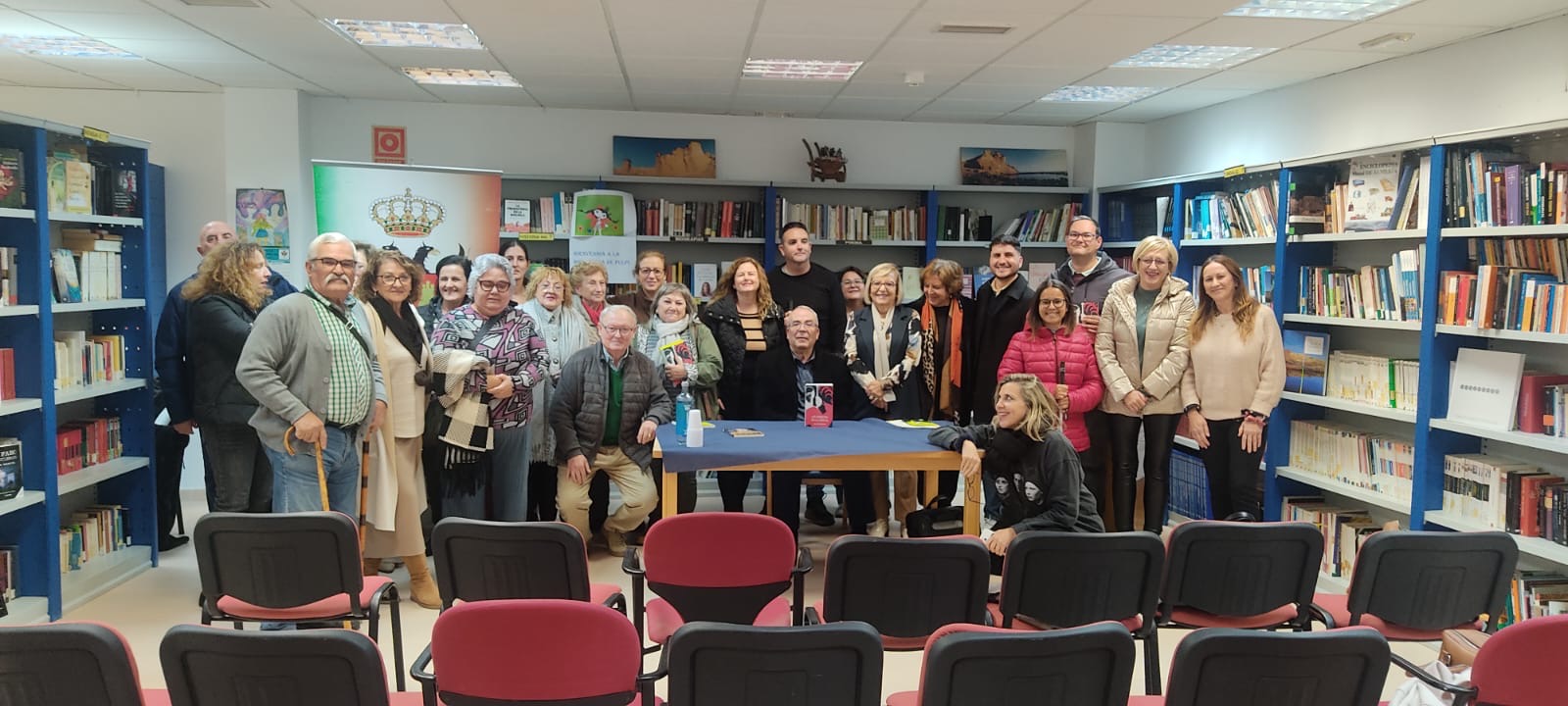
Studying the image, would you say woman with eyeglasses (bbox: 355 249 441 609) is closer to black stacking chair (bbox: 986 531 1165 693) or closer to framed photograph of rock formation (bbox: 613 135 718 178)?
black stacking chair (bbox: 986 531 1165 693)

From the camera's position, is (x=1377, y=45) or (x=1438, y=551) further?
(x=1377, y=45)

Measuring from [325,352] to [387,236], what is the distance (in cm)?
241

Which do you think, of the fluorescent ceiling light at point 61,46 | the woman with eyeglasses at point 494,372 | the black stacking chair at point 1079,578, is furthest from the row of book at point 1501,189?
the fluorescent ceiling light at point 61,46

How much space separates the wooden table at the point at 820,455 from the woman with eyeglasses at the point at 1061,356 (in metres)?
0.77

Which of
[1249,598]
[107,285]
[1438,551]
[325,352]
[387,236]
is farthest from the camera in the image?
[387,236]

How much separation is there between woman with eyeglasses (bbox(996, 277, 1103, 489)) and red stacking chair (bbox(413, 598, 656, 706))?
10.2 ft

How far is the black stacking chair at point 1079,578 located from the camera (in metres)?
2.76

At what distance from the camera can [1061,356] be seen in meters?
4.79

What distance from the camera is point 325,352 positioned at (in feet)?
11.6

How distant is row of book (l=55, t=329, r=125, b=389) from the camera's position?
4316mm

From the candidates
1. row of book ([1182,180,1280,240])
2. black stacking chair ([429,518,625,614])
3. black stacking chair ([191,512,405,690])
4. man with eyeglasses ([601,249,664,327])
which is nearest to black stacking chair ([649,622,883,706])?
black stacking chair ([429,518,625,614])

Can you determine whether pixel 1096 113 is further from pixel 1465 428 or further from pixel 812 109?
pixel 1465 428

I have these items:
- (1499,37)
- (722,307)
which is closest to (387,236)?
(722,307)

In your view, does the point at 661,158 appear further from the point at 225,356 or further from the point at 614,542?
the point at 225,356
